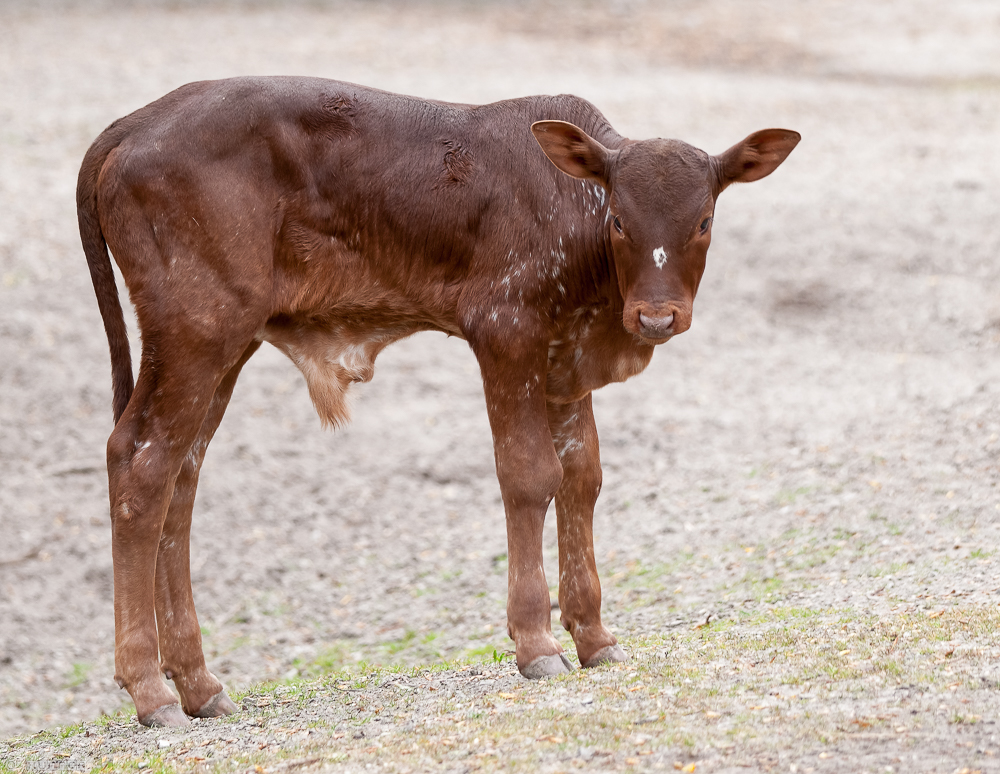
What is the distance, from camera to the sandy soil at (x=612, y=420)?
8.77 meters

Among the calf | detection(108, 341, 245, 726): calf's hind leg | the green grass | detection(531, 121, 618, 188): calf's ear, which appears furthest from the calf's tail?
detection(531, 121, 618, 188): calf's ear

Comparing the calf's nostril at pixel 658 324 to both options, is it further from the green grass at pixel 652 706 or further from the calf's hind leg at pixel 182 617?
the calf's hind leg at pixel 182 617

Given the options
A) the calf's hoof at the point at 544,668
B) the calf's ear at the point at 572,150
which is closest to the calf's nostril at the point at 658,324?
the calf's ear at the point at 572,150

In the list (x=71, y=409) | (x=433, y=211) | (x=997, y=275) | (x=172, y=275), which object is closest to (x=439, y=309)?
(x=433, y=211)

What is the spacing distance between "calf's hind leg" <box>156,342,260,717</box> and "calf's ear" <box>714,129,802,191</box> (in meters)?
3.18

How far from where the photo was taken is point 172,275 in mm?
5980

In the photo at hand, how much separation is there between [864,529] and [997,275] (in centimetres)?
647

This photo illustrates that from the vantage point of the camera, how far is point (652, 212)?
18.6 ft

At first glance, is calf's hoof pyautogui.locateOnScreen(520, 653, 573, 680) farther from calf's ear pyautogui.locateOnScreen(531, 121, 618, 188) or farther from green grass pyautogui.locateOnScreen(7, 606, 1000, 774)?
calf's ear pyautogui.locateOnScreen(531, 121, 618, 188)

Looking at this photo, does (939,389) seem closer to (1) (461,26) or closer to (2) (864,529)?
(2) (864,529)

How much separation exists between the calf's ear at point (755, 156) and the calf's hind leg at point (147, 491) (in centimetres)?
271

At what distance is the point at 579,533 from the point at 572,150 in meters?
2.04

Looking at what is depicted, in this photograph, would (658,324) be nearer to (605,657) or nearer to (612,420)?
(605,657)

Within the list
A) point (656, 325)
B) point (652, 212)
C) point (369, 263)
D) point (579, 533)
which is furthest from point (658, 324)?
point (369, 263)
